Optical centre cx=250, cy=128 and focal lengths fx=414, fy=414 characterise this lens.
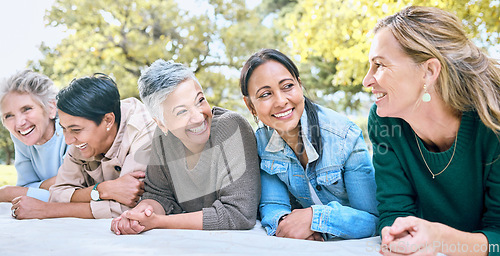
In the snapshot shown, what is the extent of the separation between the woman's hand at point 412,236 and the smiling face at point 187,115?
1140mm

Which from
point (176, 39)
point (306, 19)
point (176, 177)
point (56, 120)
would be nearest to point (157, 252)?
point (176, 177)

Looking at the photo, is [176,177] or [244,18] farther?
[244,18]

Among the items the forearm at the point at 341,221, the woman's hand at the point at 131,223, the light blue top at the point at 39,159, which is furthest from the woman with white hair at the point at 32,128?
the forearm at the point at 341,221

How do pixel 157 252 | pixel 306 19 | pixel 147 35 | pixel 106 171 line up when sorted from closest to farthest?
pixel 157 252 < pixel 106 171 < pixel 306 19 < pixel 147 35

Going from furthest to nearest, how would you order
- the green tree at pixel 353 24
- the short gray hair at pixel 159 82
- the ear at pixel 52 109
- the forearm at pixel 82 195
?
the green tree at pixel 353 24 < the ear at pixel 52 109 < the forearm at pixel 82 195 < the short gray hair at pixel 159 82

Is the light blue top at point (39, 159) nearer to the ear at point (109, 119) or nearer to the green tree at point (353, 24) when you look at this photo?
the ear at point (109, 119)

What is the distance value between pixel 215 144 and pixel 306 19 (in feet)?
12.6

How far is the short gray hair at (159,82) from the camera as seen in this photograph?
2.21 m

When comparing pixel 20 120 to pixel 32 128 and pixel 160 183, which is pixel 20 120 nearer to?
pixel 32 128

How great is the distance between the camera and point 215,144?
7.52 feet

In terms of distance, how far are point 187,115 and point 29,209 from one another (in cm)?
121


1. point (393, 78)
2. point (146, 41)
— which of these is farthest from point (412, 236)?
point (146, 41)

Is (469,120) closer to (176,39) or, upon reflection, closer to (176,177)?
(176,177)

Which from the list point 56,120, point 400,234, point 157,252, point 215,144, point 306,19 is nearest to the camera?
point 400,234
